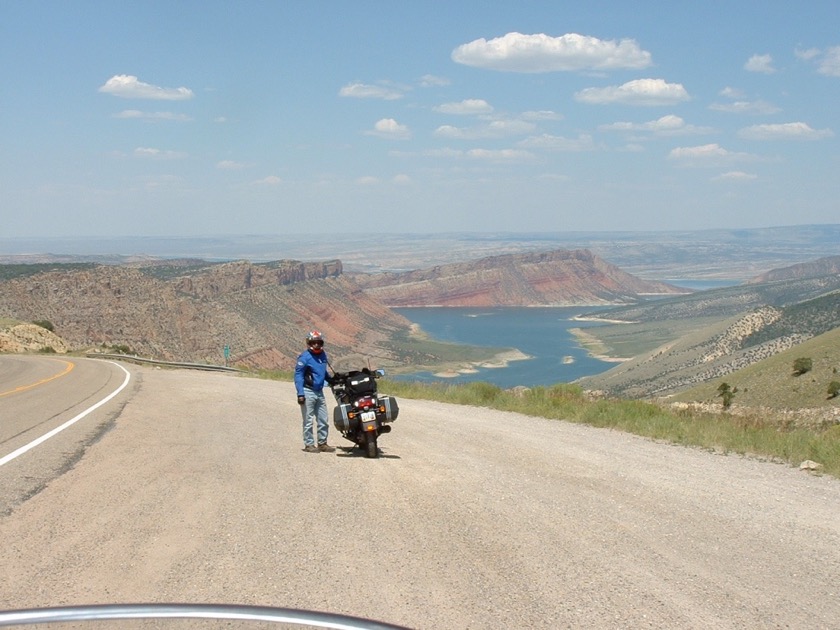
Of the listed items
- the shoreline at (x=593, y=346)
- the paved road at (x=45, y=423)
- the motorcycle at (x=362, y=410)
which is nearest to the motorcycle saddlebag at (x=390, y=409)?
the motorcycle at (x=362, y=410)

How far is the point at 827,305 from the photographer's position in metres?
82.5

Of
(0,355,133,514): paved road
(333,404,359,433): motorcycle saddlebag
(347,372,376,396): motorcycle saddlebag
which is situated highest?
(347,372,376,396): motorcycle saddlebag

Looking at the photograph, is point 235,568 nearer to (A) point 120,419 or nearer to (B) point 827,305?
(A) point 120,419

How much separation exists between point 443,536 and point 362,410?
426cm

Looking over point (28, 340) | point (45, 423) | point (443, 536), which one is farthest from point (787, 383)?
point (28, 340)

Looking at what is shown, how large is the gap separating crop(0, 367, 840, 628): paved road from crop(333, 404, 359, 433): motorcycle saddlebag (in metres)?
0.42

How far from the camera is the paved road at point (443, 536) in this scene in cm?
525

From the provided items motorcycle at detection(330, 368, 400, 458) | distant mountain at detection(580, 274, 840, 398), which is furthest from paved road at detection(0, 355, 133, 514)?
distant mountain at detection(580, 274, 840, 398)

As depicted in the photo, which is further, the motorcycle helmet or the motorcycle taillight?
the motorcycle helmet

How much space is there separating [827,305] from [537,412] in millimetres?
74706

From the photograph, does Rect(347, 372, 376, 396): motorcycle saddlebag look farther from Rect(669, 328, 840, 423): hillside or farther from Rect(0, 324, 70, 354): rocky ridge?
Rect(0, 324, 70, 354): rocky ridge

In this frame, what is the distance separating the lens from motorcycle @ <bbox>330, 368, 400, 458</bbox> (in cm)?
1066

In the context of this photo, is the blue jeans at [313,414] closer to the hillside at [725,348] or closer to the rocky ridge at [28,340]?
the hillside at [725,348]

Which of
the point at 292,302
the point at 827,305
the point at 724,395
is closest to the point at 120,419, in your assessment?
the point at 724,395
